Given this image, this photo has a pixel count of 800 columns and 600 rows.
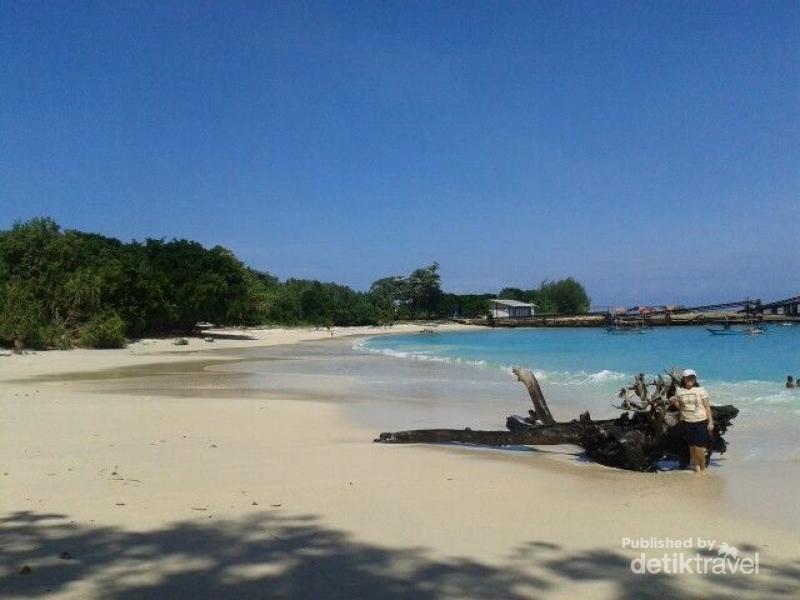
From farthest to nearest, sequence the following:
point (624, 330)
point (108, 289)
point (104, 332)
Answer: point (624, 330), point (108, 289), point (104, 332)

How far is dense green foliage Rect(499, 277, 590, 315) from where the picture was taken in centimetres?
14850

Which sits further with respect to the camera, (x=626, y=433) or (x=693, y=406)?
(x=626, y=433)

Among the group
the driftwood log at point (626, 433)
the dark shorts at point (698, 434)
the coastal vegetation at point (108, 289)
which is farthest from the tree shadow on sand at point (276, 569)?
the coastal vegetation at point (108, 289)

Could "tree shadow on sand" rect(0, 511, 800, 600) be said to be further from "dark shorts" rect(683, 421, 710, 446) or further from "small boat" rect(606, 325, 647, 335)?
"small boat" rect(606, 325, 647, 335)

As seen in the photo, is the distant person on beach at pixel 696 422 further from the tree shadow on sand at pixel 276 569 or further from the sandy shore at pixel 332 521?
the tree shadow on sand at pixel 276 569

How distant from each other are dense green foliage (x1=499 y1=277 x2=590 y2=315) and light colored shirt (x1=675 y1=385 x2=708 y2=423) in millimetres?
137087

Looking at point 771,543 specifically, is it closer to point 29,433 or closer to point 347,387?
point 29,433

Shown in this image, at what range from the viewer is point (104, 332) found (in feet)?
140

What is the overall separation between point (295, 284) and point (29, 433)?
345ft

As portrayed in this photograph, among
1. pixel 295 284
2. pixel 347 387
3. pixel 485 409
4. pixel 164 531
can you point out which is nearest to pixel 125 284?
pixel 347 387

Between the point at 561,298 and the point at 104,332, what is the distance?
119 metres

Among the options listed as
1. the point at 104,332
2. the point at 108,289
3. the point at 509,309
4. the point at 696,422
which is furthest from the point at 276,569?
the point at 509,309

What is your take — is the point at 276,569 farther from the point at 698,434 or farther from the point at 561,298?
the point at 561,298

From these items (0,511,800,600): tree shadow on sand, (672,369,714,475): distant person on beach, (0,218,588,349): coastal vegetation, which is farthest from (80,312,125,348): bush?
(672,369,714,475): distant person on beach
